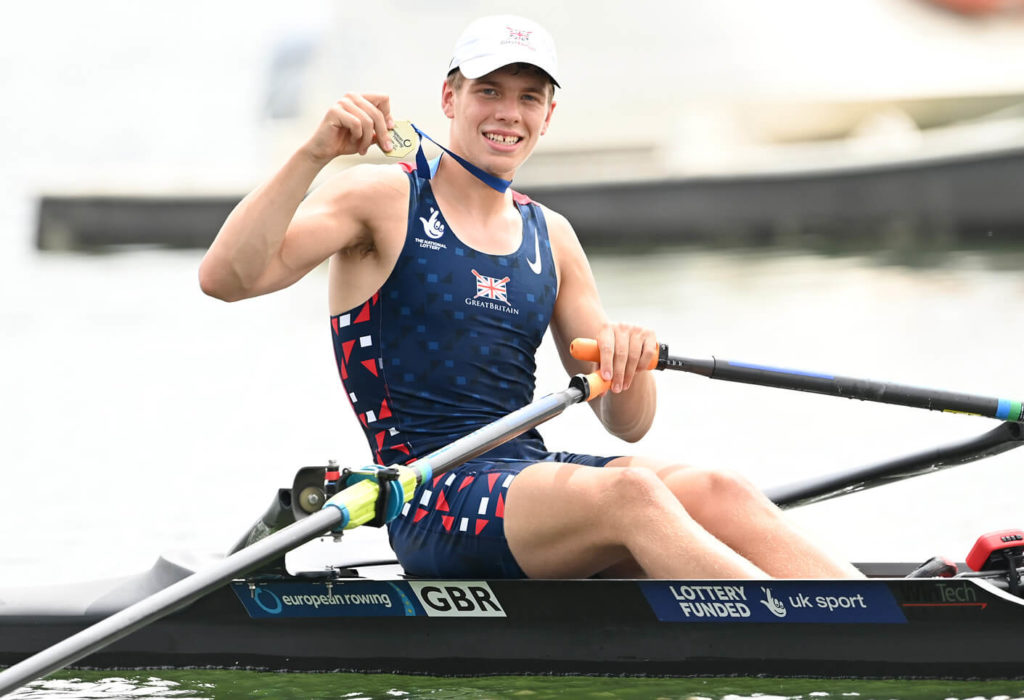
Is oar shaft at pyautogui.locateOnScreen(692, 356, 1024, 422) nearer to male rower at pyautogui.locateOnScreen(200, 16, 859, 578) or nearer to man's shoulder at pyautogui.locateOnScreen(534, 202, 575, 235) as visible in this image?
male rower at pyautogui.locateOnScreen(200, 16, 859, 578)

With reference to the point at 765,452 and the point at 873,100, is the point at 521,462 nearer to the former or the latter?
the point at 765,452

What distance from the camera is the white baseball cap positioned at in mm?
3463

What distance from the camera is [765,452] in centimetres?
678

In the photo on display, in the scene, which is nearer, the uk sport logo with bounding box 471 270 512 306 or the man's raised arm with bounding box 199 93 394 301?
the man's raised arm with bounding box 199 93 394 301

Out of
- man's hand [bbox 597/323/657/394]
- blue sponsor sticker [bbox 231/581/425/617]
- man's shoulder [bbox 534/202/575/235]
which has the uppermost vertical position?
man's shoulder [bbox 534/202/575/235]

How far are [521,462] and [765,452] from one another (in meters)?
3.50

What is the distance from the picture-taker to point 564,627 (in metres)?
3.36

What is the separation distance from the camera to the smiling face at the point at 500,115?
354cm

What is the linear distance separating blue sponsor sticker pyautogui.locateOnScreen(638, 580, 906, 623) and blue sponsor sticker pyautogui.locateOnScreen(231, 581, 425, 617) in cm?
63

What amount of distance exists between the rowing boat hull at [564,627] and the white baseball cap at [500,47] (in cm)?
126

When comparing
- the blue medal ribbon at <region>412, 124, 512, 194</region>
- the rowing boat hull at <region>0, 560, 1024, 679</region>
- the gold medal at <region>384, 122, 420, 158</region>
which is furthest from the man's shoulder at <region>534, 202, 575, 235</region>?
the rowing boat hull at <region>0, 560, 1024, 679</region>

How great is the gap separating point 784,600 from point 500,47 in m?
1.48

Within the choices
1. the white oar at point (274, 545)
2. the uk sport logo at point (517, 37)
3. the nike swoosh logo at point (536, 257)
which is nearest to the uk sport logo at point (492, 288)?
the nike swoosh logo at point (536, 257)

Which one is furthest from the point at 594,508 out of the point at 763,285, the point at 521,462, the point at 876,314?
the point at 763,285
